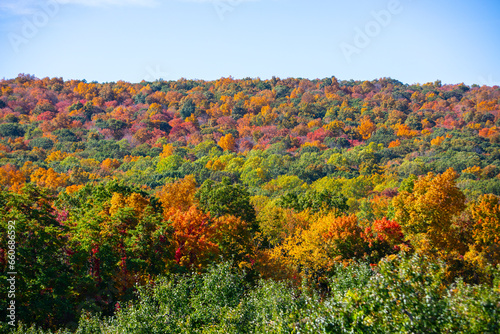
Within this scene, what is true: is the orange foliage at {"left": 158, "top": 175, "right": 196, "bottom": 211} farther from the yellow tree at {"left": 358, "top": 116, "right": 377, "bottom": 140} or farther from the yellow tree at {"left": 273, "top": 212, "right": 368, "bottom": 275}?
the yellow tree at {"left": 358, "top": 116, "right": 377, "bottom": 140}

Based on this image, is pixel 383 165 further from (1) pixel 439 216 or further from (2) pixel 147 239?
(2) pixel 147 239

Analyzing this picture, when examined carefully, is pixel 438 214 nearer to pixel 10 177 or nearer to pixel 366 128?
pixel 10 177

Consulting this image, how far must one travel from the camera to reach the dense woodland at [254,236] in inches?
656

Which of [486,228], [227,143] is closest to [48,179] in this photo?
[227,143]

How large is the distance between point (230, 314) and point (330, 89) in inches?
7361

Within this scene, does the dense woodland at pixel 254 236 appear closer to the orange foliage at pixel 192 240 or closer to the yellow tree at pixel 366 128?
the orange foliage at pixel 192 240

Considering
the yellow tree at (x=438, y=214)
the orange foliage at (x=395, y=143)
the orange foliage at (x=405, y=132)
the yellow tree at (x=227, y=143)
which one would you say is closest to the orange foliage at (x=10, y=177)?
the yellow tree at (x=227, y=143)

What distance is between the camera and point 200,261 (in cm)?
3434

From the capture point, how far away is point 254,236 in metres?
46.0

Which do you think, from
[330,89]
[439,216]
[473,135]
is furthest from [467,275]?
[330,89]

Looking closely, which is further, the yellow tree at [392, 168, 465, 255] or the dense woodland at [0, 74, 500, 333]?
the yellow tree at [392, 168, 465, 255]

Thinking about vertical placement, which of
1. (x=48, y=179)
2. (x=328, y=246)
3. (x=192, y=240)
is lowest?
(x=328, y=246)

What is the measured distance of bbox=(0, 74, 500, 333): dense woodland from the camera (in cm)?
1667

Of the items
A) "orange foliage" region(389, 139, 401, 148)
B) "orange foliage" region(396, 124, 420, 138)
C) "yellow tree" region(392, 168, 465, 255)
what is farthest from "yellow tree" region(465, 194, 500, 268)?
"orange foliage" region(396, 124, 420, 138)
